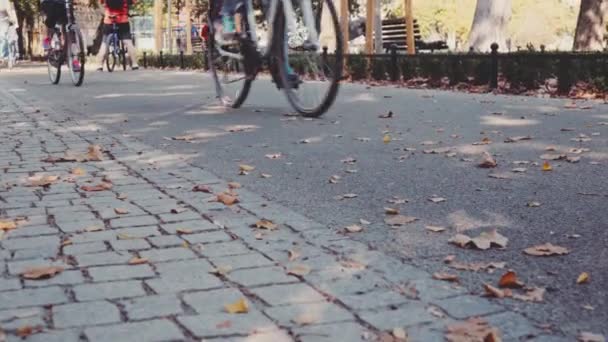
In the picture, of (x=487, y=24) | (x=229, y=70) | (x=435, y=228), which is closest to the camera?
(x=435, y=228)

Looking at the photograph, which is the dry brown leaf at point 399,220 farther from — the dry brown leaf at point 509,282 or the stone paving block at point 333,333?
the stone paving block at point 333,333

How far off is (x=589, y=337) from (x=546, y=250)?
95 cm

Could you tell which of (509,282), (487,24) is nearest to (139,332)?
(509,282)

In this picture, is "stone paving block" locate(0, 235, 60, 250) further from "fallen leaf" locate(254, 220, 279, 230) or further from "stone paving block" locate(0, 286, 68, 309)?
"fallen leaf" locate(254, 220, 279, 230)

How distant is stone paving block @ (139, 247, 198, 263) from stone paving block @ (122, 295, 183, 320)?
489 millimetres

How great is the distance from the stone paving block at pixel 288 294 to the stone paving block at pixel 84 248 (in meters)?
0.89

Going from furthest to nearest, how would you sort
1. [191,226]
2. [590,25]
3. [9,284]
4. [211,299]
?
[590,25], [191,226], [9,284], [211,299]

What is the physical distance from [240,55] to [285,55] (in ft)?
2.83

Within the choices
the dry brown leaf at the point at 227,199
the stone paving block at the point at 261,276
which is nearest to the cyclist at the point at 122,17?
the dry brown leaf at the point at 227,199

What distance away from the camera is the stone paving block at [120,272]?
10.2 ft

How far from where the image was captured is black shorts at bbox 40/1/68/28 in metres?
14.0

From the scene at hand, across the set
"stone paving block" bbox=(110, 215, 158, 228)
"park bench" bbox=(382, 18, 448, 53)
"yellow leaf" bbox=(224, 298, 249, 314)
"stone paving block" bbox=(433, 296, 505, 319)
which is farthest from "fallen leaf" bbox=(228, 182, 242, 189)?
"park bench" bbox=(382, 18, 448, 53)

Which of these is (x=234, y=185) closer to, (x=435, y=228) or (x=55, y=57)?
(x=435, y=228)

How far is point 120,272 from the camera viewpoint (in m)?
3.16
